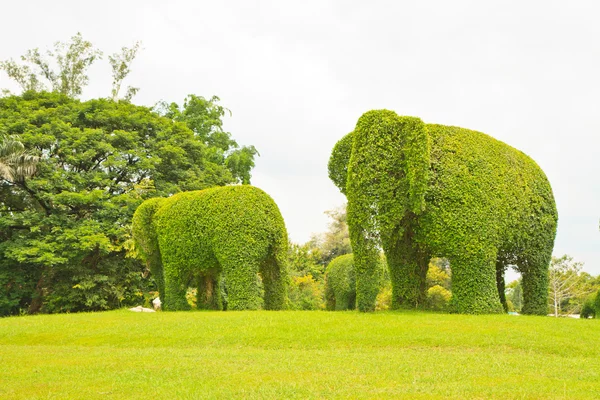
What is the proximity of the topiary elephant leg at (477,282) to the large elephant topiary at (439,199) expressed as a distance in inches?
1.0

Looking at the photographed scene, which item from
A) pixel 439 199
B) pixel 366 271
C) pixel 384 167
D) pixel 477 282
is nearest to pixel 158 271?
pixel 366 271

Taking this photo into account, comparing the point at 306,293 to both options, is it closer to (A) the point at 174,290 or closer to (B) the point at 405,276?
(A) the point at 174,290

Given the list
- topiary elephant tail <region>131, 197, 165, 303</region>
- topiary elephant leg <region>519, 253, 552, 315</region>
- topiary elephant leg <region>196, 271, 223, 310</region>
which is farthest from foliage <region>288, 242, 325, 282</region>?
topiary elephant leg <region>519, 253, 552, 315</region>

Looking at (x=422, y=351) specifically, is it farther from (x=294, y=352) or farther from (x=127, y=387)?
(x=127, y=387)

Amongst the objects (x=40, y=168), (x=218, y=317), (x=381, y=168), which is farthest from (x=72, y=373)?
(x=40, y=168)

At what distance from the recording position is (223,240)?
16.1 metres

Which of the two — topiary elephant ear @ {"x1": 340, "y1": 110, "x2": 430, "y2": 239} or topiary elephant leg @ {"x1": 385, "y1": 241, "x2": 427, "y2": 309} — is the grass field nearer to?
topiary elephant leg @ {"x1": 385, "y1": 241, "x2": 427, "y2": 309}

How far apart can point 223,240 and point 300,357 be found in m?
7.32

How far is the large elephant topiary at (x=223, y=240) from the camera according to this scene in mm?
16000

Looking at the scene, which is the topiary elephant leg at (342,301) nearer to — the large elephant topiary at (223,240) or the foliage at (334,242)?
the large elephant topiary at (223,240)

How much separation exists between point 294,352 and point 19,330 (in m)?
8.32

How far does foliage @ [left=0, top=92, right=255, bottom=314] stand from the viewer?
22.7 metres

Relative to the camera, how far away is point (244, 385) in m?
7.11

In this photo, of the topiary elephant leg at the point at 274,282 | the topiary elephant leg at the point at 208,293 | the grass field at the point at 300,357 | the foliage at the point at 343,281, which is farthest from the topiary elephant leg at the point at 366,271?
the foliage at the point at 343,281
